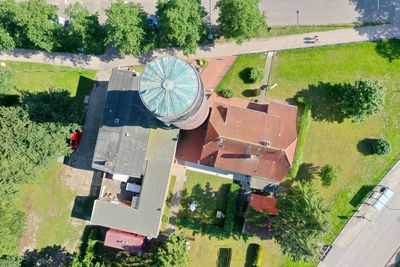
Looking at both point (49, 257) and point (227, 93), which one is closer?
point (227, 93)

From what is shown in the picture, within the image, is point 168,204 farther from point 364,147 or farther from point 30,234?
point 364,147

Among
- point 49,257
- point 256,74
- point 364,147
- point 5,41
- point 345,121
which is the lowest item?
point 49,257

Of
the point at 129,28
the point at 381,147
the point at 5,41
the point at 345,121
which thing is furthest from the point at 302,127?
the point at 5,41

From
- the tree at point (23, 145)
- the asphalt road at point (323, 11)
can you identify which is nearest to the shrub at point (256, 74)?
the asphalt road at point (323, 11)

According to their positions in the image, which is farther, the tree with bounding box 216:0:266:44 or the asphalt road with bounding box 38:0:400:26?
the asphalt road with bounding box 38:0:400:26

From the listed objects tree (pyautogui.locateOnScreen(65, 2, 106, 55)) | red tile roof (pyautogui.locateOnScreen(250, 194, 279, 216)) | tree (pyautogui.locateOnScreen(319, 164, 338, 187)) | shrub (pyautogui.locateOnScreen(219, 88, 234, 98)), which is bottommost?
red tile roof (pyautogui.locateOnScreen(250, 194, 279, 216))

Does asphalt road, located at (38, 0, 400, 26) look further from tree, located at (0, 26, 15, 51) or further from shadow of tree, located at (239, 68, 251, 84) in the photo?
tree, located at (0, 26, 15, 51)

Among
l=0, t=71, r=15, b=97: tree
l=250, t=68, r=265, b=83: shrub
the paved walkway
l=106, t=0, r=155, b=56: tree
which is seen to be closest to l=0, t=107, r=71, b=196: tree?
l=0, t=71, r=15, b=97: tree
